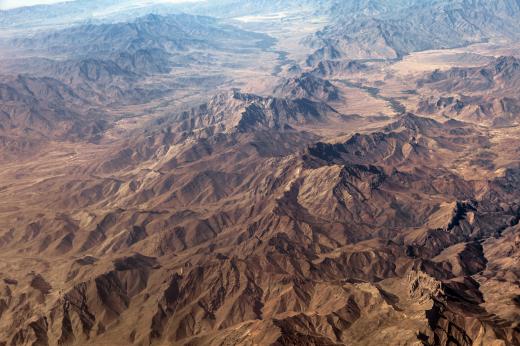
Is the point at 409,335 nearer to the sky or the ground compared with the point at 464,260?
nearer to the sky

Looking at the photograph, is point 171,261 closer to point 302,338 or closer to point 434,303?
point 302,338

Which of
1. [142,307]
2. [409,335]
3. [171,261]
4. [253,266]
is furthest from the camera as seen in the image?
[171,261]

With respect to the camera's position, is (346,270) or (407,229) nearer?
(346,270)

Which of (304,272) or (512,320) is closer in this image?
(512,320)

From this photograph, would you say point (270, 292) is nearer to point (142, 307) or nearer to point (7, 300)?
point (142, 307)

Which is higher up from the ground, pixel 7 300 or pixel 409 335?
pixel 409 335

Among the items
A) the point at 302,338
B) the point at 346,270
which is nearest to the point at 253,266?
the point at 346,270

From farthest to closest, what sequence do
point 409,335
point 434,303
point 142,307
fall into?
1. point 142,307
2. point 434,303
3. point 409,335

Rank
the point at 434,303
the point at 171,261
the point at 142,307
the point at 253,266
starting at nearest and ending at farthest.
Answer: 1. the point at 434,303
2. the point at 142,307
3. the point at 253,266
4. the point at 171,261

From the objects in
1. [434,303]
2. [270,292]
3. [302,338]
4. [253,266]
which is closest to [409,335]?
[434,303]
